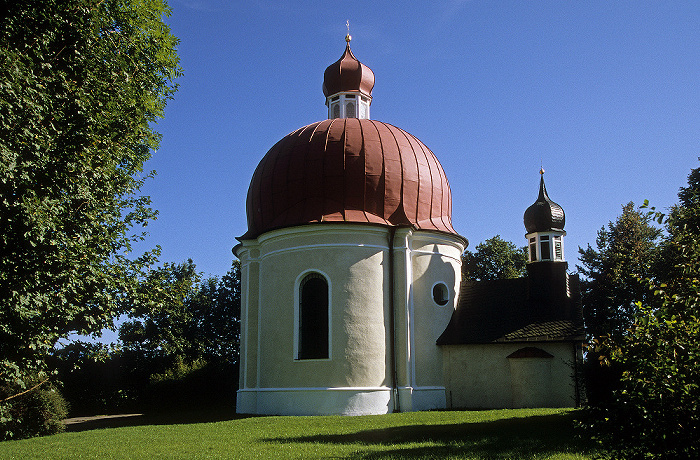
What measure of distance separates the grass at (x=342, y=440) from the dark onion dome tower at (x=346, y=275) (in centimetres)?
249

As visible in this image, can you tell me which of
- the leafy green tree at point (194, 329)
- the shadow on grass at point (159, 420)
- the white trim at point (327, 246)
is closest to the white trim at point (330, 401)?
the shadow on grass at point (159, 420)

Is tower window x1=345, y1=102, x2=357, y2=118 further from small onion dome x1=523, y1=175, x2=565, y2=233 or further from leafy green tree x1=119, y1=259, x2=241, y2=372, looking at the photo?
leafy green tree x1=119, y1=259, x2=241, y2=372

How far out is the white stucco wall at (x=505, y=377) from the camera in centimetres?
1975

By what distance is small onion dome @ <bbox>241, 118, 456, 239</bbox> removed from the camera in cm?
2084

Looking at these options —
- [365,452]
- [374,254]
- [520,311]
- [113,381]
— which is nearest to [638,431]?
[365,452]

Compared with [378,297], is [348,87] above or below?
Answer: above

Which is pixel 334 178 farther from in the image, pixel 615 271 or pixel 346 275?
pixel 615 271

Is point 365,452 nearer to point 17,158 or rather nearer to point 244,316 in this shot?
point 17,158

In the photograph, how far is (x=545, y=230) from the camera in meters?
22.9

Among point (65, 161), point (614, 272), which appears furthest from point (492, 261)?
point (65, 161)

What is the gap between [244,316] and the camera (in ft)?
72.0

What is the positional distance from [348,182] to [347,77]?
7272 mm

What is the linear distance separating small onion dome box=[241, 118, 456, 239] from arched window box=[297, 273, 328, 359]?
2.05m

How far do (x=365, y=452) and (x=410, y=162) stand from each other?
13247mm
